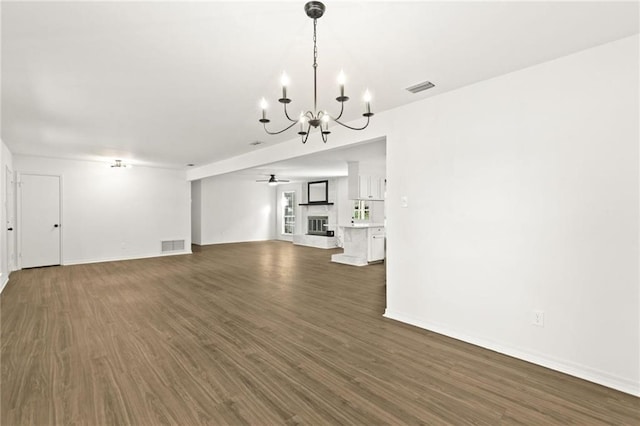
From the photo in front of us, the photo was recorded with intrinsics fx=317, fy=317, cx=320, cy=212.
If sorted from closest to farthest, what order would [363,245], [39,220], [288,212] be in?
1. [39,220]
2. [363,245]
3. [288,212]

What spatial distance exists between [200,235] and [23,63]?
948cm

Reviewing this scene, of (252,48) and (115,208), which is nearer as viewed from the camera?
(252,48)

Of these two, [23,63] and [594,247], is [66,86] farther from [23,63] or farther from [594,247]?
[594,247]

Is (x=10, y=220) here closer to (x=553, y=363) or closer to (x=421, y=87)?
(x=421, y=87)

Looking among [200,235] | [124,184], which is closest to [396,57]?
[124,184]

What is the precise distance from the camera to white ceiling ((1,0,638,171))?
1.99 metres

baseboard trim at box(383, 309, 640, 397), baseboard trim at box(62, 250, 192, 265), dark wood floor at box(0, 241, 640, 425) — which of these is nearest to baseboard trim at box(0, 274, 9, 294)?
dark wood floor at box(0, 241, 640, 425)

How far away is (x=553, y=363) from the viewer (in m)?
2.63

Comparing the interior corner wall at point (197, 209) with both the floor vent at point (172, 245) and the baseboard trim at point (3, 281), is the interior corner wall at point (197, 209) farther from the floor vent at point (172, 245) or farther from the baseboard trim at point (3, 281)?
the baseboard trim at point (3, 281)

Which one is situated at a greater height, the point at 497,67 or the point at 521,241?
the point at 497,67

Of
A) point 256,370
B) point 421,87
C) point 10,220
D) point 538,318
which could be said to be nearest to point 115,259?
point 10,220

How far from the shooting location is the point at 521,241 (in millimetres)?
2842

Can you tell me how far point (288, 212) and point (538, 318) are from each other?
11.2m

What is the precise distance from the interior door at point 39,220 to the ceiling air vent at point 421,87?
8.21 m
